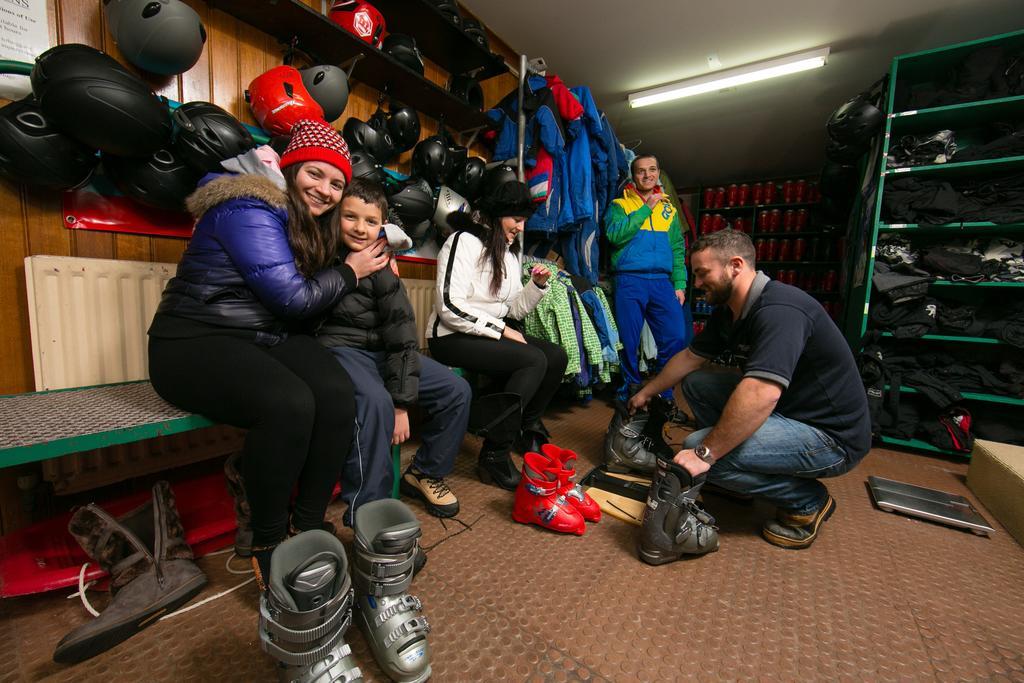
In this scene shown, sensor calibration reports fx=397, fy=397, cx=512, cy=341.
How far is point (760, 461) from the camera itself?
1271 mm

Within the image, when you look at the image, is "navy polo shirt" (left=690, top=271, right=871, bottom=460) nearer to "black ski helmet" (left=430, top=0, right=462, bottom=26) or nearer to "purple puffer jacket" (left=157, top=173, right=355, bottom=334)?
"purple puffer jacket" (left=157, top=173, right=355, bottom=334)

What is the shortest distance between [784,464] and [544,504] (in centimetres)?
78

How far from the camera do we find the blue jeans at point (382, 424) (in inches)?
43.1

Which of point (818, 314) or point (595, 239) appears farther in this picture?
point (595, 239)

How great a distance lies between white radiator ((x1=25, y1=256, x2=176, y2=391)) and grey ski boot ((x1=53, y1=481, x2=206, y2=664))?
1.63 feet

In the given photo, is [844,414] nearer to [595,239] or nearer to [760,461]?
[760,461]

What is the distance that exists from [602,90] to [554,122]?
4.90 ft

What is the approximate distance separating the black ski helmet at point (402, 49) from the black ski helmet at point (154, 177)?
1.14m

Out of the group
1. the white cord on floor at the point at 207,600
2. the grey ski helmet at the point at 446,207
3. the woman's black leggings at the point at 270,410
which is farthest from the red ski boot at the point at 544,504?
the grey ski helmet at the point at 446,207

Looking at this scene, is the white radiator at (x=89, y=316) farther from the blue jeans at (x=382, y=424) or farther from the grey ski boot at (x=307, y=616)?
the grey ski boot at (x=307, y=616)

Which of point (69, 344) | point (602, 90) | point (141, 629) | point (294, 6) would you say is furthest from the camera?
point (602, 90)

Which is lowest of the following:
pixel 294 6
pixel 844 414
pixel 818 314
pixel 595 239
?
pixel 844 414

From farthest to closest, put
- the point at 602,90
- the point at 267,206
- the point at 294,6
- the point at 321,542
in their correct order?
the point at 602,90 < the point at 294,6 < the point at 267,206 < the point at 321,542

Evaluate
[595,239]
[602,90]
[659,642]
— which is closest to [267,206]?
[659,642]
